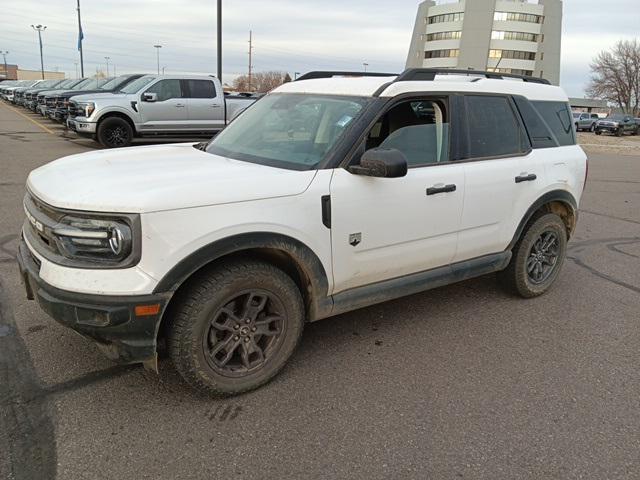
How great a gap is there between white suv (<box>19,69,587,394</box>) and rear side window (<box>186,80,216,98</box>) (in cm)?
1025

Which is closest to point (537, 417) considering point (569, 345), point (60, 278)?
point (569, 345)

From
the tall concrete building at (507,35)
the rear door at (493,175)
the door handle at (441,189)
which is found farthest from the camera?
the tall concrete building at (507,35)

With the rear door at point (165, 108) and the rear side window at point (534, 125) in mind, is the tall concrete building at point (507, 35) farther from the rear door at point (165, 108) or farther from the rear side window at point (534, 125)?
the rear side window at point (534, 125)

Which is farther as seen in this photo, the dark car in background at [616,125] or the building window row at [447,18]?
the building window row at [447,18]

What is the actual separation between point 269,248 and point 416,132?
4.85 ft

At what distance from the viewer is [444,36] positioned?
94.9m

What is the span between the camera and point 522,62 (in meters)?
91.9

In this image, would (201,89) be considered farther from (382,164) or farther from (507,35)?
(507,35)

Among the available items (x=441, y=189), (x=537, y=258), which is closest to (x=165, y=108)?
(x=537, y=258)

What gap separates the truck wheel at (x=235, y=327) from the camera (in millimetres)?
2736

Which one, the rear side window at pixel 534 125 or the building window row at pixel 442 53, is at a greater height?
the building window row at pixel 442 53

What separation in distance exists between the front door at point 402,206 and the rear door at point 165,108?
11050 mm

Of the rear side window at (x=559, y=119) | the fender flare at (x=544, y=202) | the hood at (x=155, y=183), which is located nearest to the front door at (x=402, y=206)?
the hood at (x=155, y=183)

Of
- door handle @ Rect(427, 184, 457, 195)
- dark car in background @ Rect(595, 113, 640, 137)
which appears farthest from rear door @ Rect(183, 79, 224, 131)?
dark car in background @ Rect(595, 113, 640, 137)
